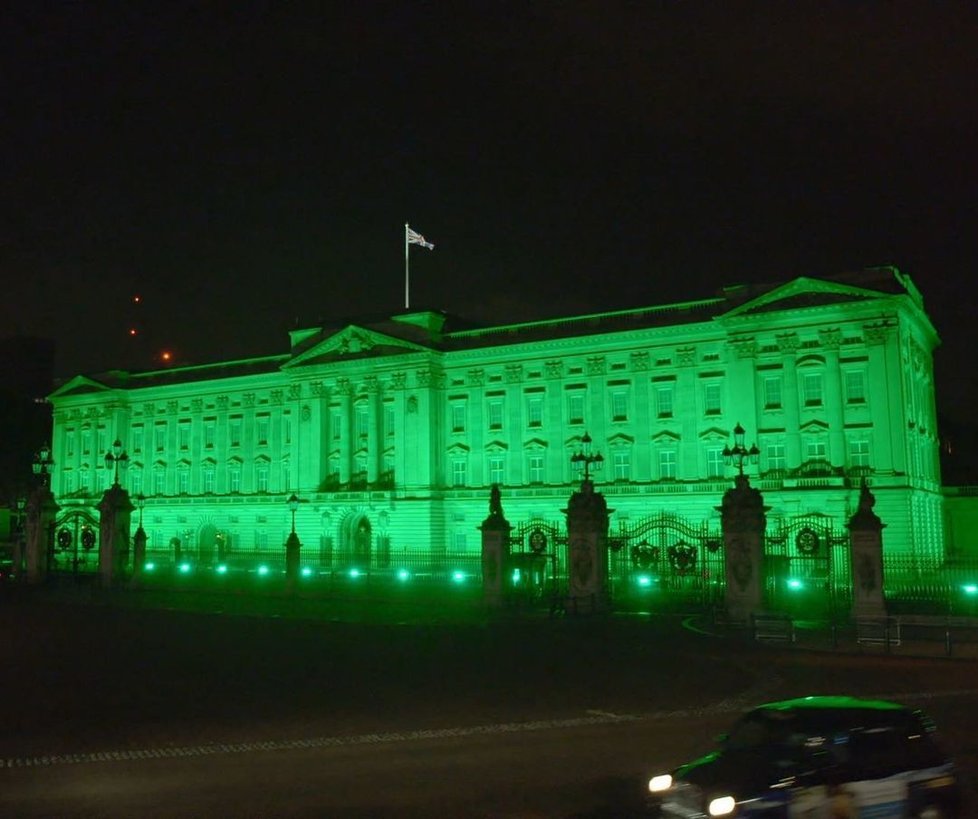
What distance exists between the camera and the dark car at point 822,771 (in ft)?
25.6

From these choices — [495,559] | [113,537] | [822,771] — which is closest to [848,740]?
[822,771]

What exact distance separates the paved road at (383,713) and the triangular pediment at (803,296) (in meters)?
35.3

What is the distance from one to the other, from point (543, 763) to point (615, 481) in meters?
54.0

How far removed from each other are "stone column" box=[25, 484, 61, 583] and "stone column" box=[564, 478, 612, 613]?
25496 mm

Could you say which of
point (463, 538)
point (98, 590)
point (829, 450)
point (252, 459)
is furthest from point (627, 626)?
point (252, 459)

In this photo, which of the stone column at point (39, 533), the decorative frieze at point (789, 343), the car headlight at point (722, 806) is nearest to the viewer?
the car headlight at point (722, 806)

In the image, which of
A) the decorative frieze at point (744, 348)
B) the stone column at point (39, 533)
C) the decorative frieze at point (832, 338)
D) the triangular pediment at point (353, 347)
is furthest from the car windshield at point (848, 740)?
the triangular pediment at point (353, 347)

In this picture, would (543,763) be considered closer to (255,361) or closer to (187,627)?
(187,627)

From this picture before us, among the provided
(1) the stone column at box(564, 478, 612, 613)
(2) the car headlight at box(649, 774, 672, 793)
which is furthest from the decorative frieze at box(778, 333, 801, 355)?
(2) the car headlight at box(649, 774, 672, 793)

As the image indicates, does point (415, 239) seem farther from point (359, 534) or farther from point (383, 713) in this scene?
point (383, 713)

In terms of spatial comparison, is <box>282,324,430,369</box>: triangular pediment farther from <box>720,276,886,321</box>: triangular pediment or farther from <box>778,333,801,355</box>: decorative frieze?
<box>778,333,801,355</box>: decorative frieze

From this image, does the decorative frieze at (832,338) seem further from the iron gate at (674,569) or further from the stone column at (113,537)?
the stone column at (113,537)

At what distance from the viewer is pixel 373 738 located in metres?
13.6

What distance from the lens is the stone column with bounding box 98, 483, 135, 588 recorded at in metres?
42.5
